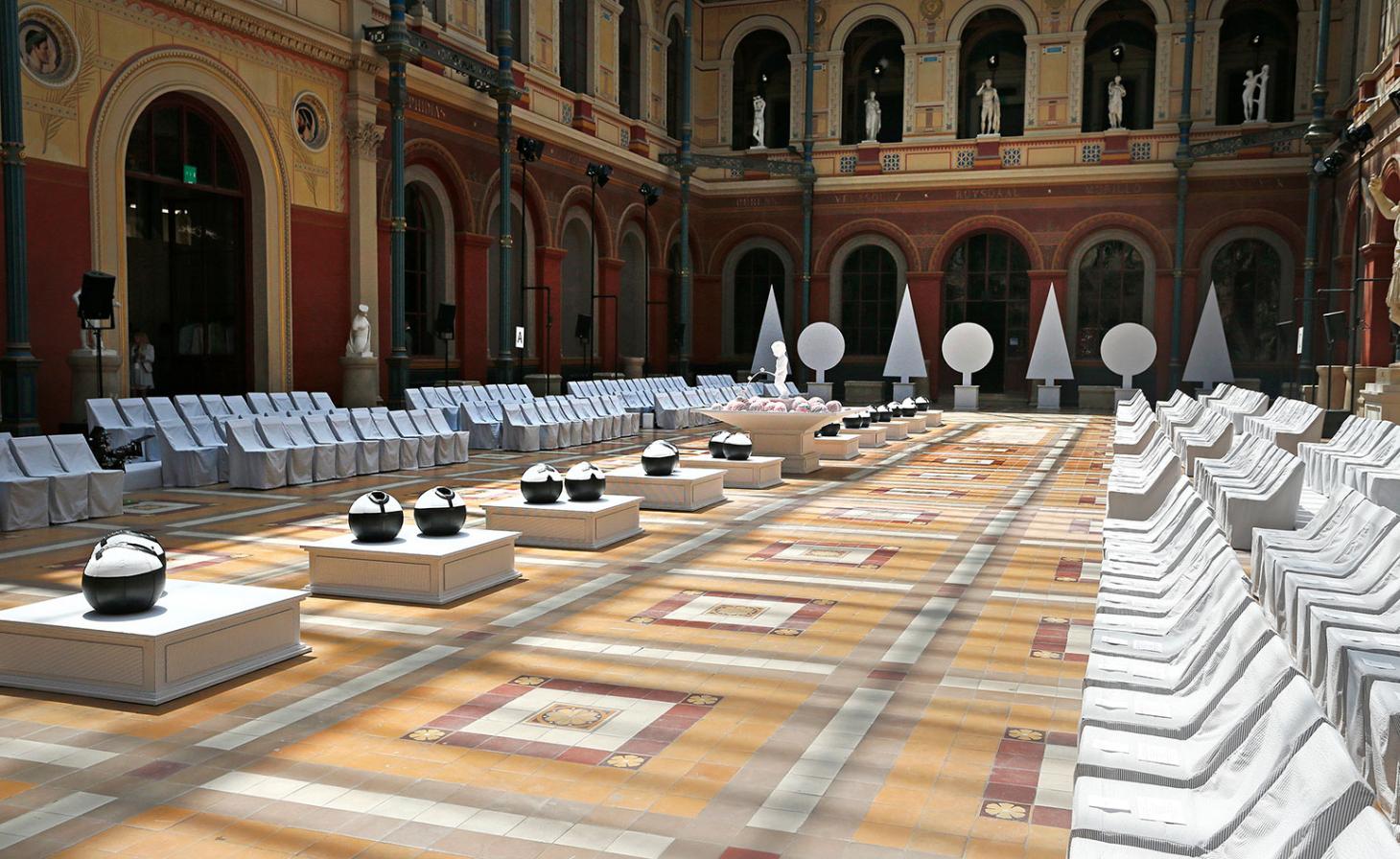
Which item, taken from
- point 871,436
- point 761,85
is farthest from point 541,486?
point 761,85

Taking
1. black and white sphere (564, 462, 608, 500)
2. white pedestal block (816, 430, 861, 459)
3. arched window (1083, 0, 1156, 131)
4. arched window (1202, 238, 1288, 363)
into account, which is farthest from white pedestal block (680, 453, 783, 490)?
arched window (1083, 0, 1156, 131)

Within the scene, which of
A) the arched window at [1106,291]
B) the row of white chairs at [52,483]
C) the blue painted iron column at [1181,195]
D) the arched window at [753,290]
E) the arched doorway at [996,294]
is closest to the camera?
the row of white chairs at [52,483]

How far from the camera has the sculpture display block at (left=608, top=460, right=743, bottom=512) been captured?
10.2 metres

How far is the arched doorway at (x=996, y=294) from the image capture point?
29.2 metres

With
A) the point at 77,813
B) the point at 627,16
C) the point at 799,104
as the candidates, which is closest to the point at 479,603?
the point at 77,813

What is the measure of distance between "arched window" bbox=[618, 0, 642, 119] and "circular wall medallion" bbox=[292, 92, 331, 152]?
11.0 m

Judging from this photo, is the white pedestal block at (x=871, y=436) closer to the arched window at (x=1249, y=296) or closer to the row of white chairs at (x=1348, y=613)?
the row of white chairs at (x=1348, y=613)

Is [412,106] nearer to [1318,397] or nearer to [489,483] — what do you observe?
[489,483]

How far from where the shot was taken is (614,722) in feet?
14.9

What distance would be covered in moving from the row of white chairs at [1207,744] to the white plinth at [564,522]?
4.24 m

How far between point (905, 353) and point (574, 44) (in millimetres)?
11012

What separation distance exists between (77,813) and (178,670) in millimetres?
1264

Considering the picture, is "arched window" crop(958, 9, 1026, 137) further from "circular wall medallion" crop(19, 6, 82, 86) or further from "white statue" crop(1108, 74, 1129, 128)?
"circular wall medallion" crop(19, 6, 82, 86)

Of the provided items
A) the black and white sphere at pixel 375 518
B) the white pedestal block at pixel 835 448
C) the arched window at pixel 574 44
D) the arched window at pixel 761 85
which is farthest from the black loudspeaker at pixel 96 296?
the arched window at pixel 761 85
